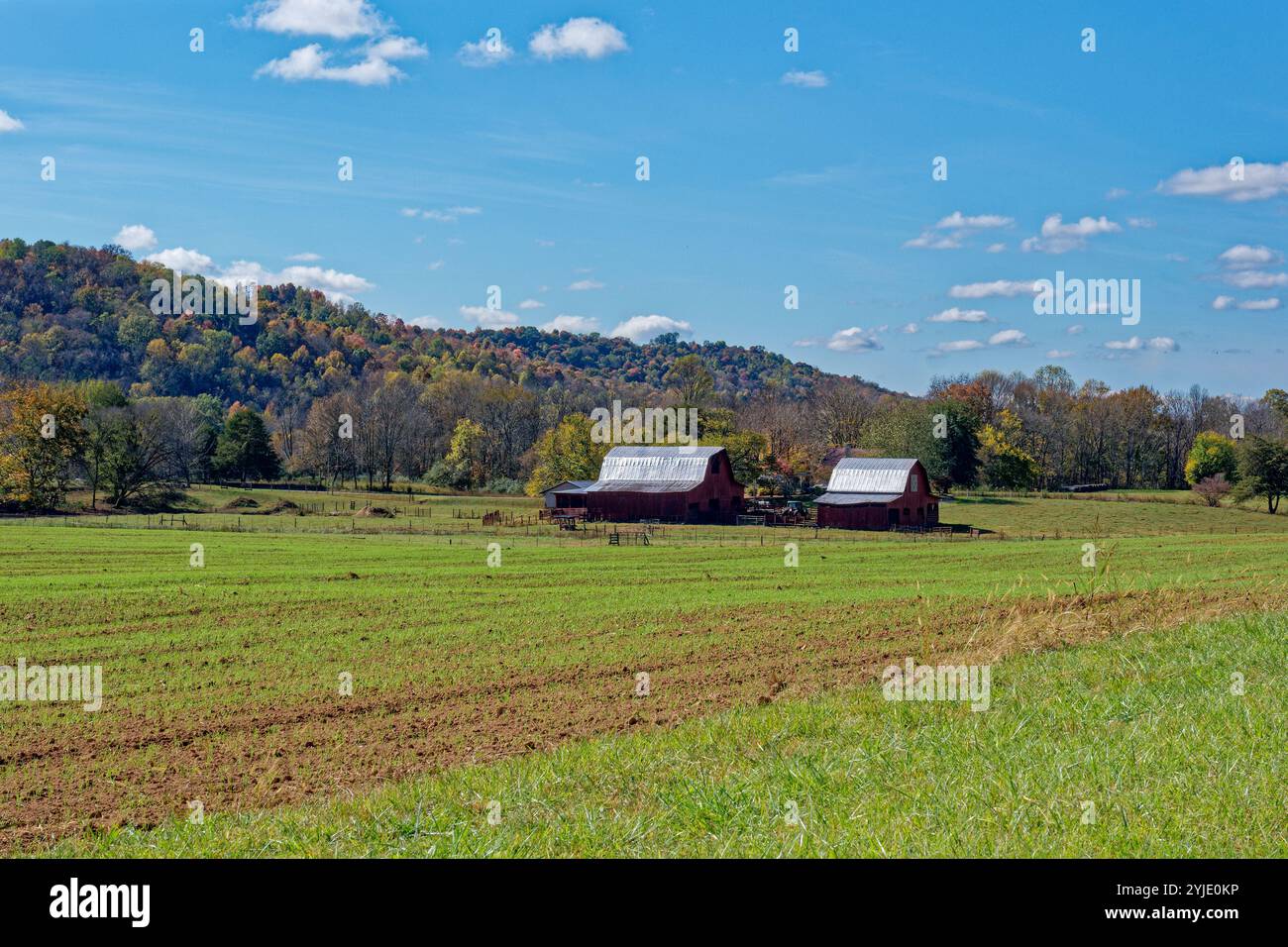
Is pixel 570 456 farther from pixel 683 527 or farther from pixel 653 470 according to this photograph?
pixel 683 527

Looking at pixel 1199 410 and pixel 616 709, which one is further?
pixel 1199 410

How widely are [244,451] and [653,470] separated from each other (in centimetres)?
4831

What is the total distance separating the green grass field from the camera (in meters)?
13.3

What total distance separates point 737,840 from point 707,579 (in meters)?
31.2

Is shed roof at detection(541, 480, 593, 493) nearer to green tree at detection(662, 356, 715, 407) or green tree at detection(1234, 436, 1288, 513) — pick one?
green tree at detection(662, 356, 715, 407)

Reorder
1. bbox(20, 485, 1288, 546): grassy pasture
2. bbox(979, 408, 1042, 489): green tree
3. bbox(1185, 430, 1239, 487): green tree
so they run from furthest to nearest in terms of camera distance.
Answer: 1. bbox(1185, 430, 1239, 487): green tree
2. bbox(979, 408, 1042, 489): green tree
3. bbox(20, 485, 1288, 546): grassy pasture

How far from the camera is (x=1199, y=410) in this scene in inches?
5969

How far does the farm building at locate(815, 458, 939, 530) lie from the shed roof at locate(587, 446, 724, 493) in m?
10.0

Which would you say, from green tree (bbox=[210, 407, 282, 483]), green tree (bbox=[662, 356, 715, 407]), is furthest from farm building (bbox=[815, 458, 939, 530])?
green tree (bbox=[210, 407, 282, 483])

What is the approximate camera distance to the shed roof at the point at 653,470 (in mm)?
82812

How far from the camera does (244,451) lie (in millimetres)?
109625
